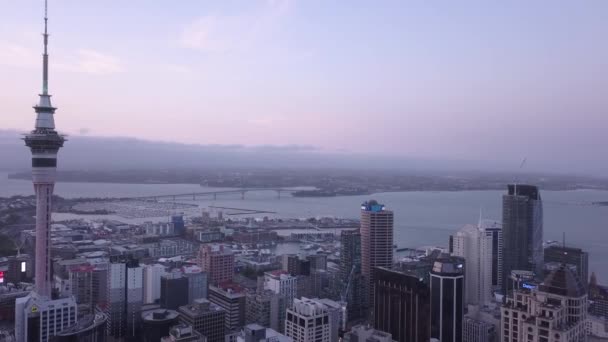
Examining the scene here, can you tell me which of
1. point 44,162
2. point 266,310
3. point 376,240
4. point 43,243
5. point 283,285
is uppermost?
point 44,162

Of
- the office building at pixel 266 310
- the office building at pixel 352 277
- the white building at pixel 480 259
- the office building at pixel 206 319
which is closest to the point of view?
the office building at pixel 206 319

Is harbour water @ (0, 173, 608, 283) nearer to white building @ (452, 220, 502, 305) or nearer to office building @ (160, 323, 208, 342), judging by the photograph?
white building @ (452, 220, 502, 305)

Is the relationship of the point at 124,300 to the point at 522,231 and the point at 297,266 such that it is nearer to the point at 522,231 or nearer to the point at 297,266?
the point at 297,266

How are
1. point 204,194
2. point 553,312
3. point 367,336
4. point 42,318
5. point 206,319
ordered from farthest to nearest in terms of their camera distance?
point 204,194
point 206,319
point 42,318
point 367,336
point 553,312

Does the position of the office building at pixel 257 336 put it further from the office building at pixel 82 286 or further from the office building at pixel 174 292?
the office building at pixel 82 286

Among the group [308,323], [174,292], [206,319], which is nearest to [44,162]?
[174,292]

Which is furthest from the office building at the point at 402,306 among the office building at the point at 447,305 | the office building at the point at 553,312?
the office building at the point at 553,312
